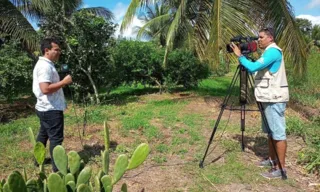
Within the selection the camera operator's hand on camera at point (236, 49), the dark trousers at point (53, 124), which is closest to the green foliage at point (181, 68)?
the camera operator's hand on camera at point (236, 49)

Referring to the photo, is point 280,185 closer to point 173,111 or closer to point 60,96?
point 60,96

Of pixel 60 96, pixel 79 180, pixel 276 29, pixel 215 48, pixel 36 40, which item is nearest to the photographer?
pixel 79 180

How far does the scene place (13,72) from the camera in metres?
7.17

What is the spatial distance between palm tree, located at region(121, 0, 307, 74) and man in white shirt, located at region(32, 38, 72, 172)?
130 inches

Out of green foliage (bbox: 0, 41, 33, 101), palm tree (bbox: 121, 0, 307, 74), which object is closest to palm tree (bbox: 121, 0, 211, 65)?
palm tree (bbox: 121, 0, 307, 74)

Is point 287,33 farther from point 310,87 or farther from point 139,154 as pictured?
point 139,154

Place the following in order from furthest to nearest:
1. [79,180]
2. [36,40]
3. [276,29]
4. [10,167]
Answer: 1. [36,40]
2. [276,29]
3. [10,167]
4. [79,180]

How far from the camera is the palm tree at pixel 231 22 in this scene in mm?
6285

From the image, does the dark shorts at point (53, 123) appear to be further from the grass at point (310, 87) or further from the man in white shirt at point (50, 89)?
the grass at point (310, 87)

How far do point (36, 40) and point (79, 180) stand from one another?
875cm

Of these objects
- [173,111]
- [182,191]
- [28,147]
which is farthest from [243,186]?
[173,111]

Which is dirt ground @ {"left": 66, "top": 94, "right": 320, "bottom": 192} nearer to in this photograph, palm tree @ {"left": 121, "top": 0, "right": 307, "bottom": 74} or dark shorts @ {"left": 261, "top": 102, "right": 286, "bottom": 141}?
dark shorts @ {"left": 261, "top": 102, "right": 286, "bottom": 141}

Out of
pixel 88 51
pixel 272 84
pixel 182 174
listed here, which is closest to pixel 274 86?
pixel 272 84

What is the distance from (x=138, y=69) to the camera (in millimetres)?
9953
